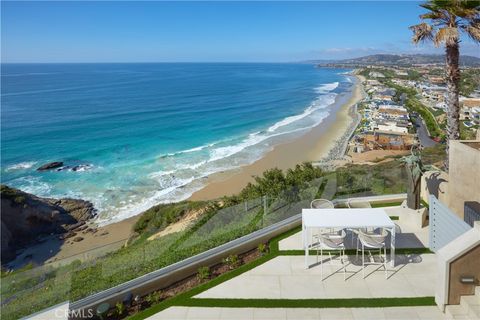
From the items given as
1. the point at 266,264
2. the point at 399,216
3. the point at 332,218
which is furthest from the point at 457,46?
the point at 266,264

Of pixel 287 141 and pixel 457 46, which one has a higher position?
pixel 457 46

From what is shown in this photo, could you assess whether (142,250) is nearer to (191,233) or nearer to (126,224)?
(191,233)

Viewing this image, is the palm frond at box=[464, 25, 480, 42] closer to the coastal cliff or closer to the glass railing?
the glass railing

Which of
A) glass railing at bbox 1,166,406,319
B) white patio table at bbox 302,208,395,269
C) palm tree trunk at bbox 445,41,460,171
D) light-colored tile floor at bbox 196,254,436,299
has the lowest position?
light-colored tile floor at bbox 196,254,436,299

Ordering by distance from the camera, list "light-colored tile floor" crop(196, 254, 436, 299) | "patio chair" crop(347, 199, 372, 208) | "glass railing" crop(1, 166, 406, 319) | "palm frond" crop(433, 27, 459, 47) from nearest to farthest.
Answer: "glass railing" crop(1, 166, 406, 319) → "light-colored tile floor" crop(196, 254, 436, 299) → "palm frond" crop(433, 27, 459, 47) → "patio chair" crop(347, 199, 372, 208)

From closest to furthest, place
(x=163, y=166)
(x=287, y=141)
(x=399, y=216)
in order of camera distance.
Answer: (x=399, y=216)
(x=163, y=166)
(x=287, y=141)

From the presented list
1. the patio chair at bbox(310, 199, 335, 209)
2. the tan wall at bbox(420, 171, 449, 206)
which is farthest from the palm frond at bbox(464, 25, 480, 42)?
the patio chair at bbox(310, 199, 335, 209)

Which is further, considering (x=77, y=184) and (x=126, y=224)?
(x=77, y=184)

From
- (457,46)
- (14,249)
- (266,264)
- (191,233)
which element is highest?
(457,46)
